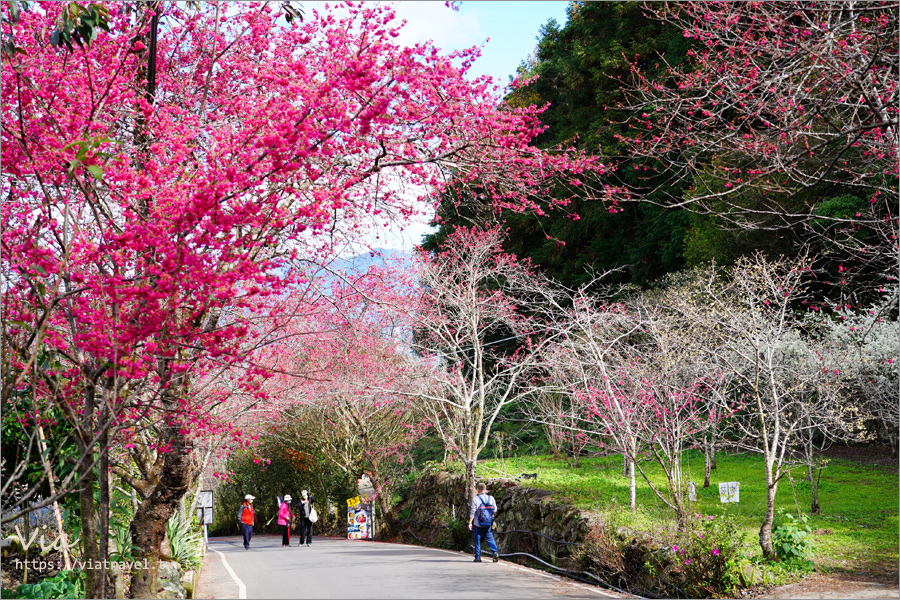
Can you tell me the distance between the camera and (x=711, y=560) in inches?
356

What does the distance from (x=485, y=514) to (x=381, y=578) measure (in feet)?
8.86

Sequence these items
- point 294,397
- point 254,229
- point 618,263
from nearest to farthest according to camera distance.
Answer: point 254,229, point 294,397, point 618,263

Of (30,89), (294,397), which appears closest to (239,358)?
(30,89)

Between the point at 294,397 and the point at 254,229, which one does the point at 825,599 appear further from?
the point at 294,397

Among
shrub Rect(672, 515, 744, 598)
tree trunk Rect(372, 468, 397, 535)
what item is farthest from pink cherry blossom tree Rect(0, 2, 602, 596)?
tree trunk Rect(372, 468, 397, 535)

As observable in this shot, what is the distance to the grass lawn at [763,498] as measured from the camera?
33.9 feet

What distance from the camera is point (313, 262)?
284 inches

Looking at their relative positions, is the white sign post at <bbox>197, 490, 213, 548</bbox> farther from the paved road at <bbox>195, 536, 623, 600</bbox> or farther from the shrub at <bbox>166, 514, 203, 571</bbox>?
the shrub at <bbox>166, 514, 203, 571</bbox>

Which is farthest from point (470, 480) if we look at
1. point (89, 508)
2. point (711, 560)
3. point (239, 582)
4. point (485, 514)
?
point (89, 508)

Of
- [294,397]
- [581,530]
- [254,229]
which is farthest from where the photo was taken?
[294,397]

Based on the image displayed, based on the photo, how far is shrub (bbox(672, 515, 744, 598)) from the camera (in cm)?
892

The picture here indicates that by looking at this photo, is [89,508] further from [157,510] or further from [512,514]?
[512,514]

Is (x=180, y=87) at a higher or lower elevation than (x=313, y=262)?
higher

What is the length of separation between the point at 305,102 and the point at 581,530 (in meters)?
9.10
